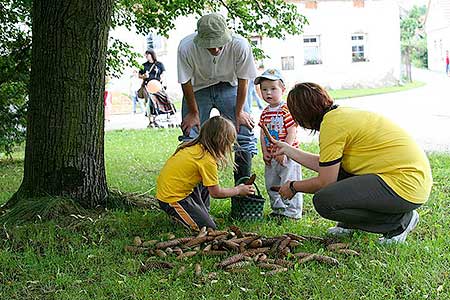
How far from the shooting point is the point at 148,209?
575cm

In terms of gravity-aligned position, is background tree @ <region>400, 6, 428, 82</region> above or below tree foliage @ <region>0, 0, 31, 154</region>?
above

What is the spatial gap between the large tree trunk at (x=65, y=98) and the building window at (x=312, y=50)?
25473mm

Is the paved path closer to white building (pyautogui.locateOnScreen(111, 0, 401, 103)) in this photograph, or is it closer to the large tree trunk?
the large tree trunk

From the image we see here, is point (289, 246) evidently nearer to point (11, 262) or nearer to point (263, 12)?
point (11, 262)

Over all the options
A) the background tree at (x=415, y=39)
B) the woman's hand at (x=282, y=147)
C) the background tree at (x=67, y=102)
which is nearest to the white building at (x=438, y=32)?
the background tree at (x=415, y=39)

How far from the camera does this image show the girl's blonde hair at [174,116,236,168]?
4.80 metres

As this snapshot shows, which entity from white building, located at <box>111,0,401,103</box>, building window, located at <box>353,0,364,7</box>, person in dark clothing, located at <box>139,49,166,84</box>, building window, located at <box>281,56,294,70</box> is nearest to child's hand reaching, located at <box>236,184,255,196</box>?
person in dark clothing, located at <box>139,49,166,84</box>

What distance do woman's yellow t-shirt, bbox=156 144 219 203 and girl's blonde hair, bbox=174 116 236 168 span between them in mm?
→ 46

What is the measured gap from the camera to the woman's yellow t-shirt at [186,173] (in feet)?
15.9

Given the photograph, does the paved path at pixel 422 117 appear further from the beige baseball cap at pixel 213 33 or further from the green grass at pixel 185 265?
the green grass at pixel 185 265

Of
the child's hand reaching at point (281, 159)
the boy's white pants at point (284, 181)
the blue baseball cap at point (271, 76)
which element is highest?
the blue baseball cap at point (271, 76)

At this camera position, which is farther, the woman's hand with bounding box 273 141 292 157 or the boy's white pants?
the boy's white pants

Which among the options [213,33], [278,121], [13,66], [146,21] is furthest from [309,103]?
[13,66]

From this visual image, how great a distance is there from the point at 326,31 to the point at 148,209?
25687 mm
